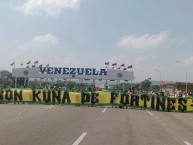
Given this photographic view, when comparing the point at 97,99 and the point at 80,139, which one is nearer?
the point at 80,139

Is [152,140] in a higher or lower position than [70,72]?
lower

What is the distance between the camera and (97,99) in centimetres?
3197

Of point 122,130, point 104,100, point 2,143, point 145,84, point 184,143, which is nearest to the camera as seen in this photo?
point 2,143

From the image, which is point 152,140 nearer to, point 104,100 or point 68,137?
point 68,137

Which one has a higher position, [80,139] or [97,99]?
[97,99]

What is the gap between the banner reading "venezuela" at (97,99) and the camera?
30.0 m

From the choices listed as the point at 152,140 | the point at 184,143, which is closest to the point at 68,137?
the point at 152,140

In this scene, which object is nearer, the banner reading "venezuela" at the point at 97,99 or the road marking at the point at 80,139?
the road marking at the point at 80,139

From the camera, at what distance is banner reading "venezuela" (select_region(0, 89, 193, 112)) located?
30.0 metres

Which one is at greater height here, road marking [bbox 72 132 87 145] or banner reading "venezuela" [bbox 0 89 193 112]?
banner reading "venezuela" [bbox 0 89 193 112]

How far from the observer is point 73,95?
106 feet

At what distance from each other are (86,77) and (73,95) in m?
43.1

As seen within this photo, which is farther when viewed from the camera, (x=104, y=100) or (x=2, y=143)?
(x=104, y=100)

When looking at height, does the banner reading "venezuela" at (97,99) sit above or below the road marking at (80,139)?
above
